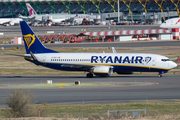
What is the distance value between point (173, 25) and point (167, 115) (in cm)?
10014

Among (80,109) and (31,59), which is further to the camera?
(31,59)

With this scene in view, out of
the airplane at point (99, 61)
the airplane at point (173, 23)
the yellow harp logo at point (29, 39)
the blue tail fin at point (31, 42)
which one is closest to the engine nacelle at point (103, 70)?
the airplane at point (99, 61)

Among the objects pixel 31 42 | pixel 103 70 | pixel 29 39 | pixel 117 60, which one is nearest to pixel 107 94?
pixel 103 70

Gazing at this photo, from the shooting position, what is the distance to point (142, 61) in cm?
4806

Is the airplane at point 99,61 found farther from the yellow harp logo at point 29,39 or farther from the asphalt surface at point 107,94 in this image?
the asphalt surface at point 107,94

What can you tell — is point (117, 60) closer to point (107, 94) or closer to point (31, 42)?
point (107, 94)

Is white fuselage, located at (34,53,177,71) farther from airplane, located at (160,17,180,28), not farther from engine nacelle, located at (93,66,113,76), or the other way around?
airplane, located at (160,17,180,28)

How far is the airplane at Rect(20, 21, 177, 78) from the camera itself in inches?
1889

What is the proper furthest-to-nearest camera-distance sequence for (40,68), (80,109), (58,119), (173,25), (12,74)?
(173,25), (40,68), (12,74), (80,109), (58,119)

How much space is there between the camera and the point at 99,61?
49.5 meters

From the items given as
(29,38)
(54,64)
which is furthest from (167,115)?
(29,38)

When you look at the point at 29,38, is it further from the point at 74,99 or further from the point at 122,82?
the point at 74,99

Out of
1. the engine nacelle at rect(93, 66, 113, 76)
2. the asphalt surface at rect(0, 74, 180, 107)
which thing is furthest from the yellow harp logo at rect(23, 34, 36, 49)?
the engine nacelle at rect(93, 66, 113, 76)

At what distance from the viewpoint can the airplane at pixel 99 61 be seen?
47969 millimetres
